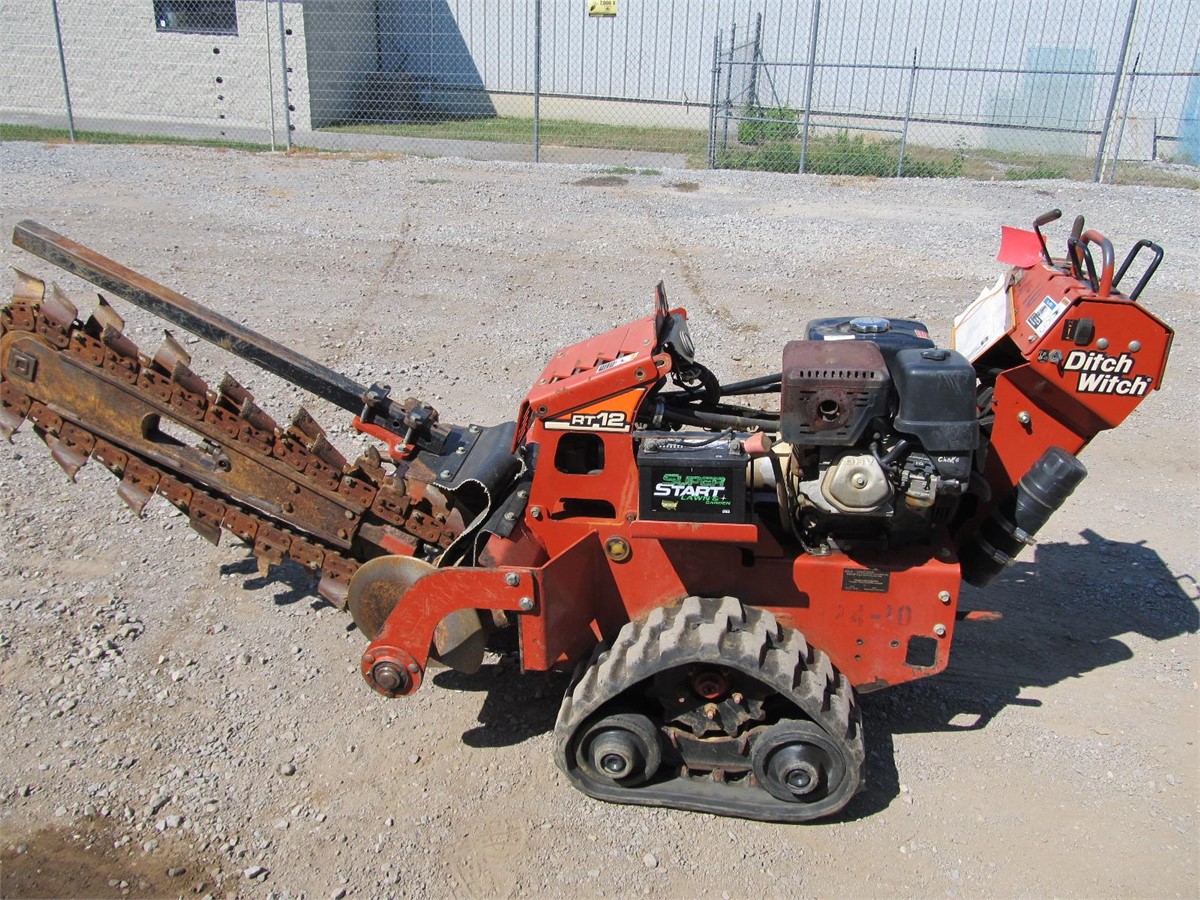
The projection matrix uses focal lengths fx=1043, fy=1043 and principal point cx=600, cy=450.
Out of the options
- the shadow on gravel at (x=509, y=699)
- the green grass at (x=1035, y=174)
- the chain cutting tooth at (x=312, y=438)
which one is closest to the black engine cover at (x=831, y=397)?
the shadow on gravel at (x=509, y=699)

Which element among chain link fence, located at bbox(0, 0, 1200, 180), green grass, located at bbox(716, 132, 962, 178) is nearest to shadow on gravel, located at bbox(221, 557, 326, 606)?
chain link fence, located at bbox(0, 0, 1200, 180)

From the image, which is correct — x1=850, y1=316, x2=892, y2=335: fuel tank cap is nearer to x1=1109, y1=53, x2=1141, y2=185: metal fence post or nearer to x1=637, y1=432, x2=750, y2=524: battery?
x1=637, y1=432, x2=750, y2=524: battery

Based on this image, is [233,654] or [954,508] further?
[233,654]

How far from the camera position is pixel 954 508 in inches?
169

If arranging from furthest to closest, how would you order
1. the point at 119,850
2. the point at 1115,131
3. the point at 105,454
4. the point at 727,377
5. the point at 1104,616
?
the point at 1115,131 → the point at 727,377 → the point at 1104,616 → the point at 105,454 → the point at 119,850

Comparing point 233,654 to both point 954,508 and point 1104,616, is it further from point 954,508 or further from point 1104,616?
point 1104,616

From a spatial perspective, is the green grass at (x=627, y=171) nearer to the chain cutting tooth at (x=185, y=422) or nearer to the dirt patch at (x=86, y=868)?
the chain cutting tooth at (x=185, y=422)

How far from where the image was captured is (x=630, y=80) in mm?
21391

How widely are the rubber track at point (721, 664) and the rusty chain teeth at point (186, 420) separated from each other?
120 centimetres

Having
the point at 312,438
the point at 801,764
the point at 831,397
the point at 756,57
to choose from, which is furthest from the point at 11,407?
the point at 756,57

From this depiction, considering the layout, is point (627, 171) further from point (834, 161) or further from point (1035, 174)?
point (1035, 174)

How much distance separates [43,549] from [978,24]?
1742 centimetres

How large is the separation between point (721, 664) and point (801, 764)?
1.77 ft

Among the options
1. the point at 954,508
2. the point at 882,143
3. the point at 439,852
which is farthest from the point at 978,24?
the point at 439,852
